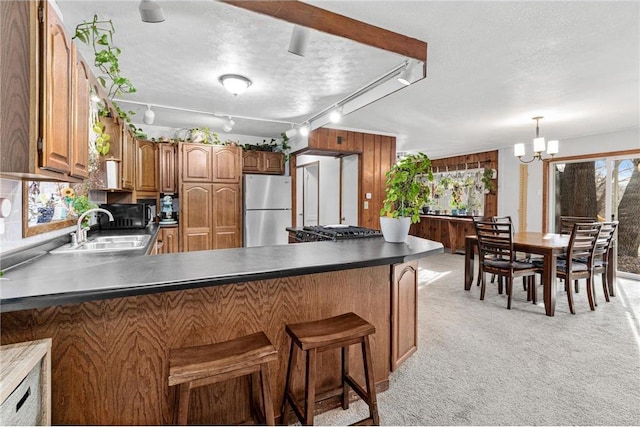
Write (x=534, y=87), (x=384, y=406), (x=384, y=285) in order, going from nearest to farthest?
(x=384, y=406), (x=384, y=285), (x=534, y=87)

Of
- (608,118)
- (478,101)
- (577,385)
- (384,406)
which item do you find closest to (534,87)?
(478,101)

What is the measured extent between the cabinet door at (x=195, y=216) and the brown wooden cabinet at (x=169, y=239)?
3.7 inches

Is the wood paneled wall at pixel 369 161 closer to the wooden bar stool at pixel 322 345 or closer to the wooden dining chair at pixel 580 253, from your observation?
the wooden dining chair at pixel 580 253

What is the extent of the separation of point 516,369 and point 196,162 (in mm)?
4427

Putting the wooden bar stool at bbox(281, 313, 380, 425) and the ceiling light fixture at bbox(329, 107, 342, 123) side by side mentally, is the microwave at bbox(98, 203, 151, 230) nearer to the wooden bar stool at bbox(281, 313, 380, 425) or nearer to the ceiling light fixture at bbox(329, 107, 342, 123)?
the ceiling light fixture at bbox(329, 107, 342, 123)

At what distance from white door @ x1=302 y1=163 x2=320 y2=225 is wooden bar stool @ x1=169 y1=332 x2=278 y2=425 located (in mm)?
5474

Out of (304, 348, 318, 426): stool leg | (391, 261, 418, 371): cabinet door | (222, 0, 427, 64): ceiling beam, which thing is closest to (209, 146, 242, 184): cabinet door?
(222, 0, 427, 64): ceiling beam

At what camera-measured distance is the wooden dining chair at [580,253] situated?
3236 millimetres

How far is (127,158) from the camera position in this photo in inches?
123

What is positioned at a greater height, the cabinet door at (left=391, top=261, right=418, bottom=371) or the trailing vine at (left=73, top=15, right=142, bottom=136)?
the trailing vine at (left=73, top=15, right=142, bottom=136)

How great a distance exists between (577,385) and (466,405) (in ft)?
2.72

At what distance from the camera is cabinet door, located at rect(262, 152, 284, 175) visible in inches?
211

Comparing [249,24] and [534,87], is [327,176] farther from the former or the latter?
[249,24]

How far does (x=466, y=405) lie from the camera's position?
1.81 m
